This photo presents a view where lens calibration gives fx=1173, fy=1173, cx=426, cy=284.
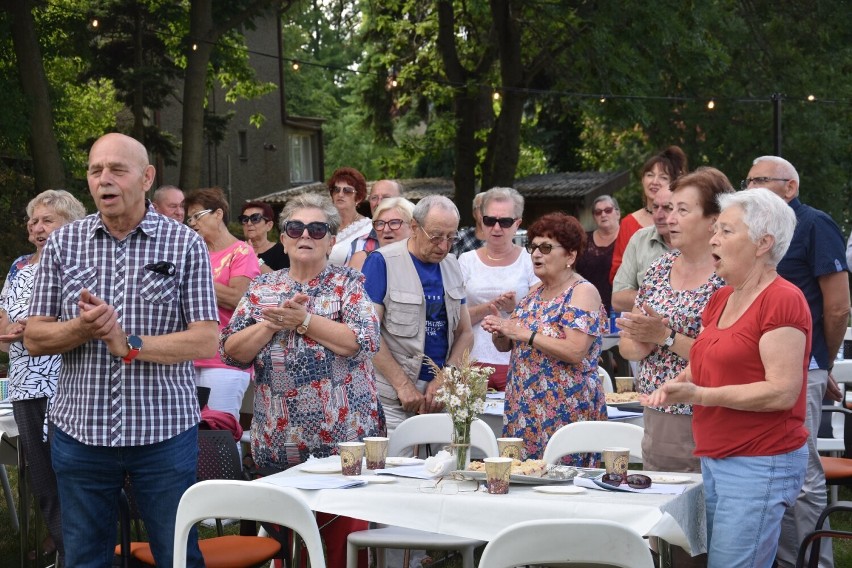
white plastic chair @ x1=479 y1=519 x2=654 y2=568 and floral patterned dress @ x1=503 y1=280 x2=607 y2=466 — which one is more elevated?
floral patterned dress @ x1=503 y1=280 x2=607 y2=466

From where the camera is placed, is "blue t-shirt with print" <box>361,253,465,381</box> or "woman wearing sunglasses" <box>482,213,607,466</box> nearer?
"woman wearing sunglasses" <box>482,213,607,466</box>

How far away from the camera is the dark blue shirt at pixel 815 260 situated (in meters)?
5.68

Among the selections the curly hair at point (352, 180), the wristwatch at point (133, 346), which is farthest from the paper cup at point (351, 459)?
the curly hair at point (352, 180)

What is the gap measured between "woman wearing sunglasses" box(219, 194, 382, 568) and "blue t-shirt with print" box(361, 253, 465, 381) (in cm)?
94

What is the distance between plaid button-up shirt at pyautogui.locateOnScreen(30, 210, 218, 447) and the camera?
13.8 ft

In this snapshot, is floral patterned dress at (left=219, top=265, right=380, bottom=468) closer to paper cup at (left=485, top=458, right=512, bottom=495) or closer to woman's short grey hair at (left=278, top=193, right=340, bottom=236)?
woman's short grey hair at (left=278, top=193, right=340, bottom=236)

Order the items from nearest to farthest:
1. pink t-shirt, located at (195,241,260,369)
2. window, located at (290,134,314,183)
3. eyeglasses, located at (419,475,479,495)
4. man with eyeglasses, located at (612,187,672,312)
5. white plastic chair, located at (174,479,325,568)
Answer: white plastic chair, located at (174,479,325,568) < eyeglasses, located at (419,475,479,495) < man with eyeglasses, located at (612,187,672,312) < pink t-shirt, located at (195,241,260,369) < window, located at (290,134,314,183)

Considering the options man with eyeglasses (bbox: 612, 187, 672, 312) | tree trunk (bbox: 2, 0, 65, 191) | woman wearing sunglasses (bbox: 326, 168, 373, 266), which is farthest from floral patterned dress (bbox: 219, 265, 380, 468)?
tree trunk (bbox: 2, 0, 65, 191)

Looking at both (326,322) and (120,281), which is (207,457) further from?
(120,281)

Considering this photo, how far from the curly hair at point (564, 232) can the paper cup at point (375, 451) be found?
1512 millimetres

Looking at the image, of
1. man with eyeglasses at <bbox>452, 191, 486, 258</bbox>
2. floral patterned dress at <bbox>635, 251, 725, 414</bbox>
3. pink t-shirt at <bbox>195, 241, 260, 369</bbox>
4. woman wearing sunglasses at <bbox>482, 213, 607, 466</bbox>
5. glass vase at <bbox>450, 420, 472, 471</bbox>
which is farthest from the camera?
man with eyeglasses at <bbox>452, 191, 486, 258</bbox>

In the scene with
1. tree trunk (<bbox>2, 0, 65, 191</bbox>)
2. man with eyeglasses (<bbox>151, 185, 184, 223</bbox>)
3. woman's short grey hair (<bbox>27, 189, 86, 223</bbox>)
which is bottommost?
woman's short grey hair (<bbox>27, 189, 86, 223</bbox>)

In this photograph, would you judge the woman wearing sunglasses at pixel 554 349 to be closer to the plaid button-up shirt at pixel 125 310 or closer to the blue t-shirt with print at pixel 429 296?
the blue t-shirt with print at pixel 429 296

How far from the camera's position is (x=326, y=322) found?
5008 mm
